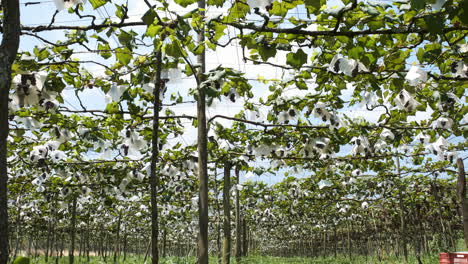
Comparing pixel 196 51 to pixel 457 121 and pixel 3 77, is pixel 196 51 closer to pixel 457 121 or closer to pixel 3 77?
pixel 3 77

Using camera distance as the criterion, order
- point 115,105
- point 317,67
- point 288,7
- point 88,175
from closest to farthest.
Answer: point 288,7 < point 317,67 < point 115,105 < point 88,175

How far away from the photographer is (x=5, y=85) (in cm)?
189

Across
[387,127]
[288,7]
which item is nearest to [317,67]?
[288,7]

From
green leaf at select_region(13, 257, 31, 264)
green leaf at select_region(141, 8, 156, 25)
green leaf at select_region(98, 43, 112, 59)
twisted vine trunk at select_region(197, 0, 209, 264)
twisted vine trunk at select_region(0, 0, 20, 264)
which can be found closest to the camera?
green leaf at select_region(13, 257, 31, 264)

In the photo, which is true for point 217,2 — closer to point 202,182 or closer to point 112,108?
point 202,182

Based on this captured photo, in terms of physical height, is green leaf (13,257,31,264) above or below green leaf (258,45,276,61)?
below

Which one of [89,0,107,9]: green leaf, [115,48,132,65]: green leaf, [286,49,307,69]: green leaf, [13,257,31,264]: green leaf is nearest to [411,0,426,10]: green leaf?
[286,49,307,69]: green leaf

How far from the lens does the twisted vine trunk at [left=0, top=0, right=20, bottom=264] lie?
→ 1780mm

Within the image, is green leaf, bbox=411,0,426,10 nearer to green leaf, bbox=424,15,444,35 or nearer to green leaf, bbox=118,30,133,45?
green leaf, bbox=424,15,444,35

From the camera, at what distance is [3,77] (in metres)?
1.88

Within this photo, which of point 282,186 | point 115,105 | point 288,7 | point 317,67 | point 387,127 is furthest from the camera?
point 282,186

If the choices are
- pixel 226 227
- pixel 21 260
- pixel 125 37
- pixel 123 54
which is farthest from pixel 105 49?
pixel 226 227

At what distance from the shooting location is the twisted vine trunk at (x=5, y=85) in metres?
1.78

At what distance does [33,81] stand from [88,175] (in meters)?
7.24
